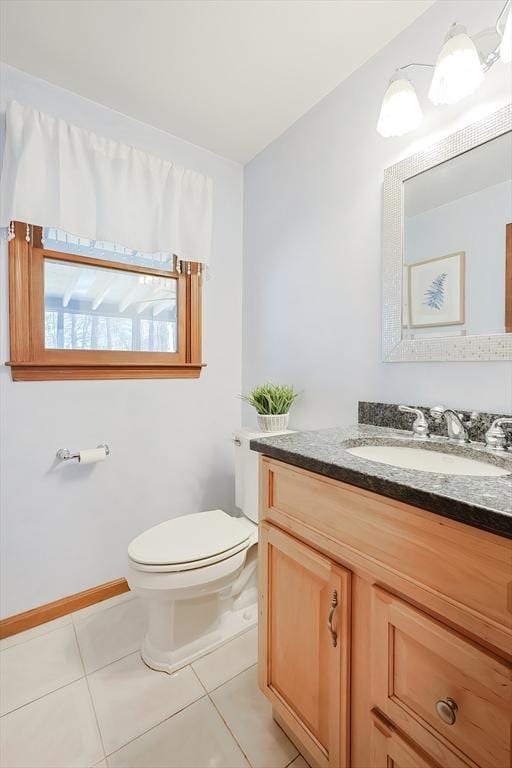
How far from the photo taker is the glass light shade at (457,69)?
98 cm

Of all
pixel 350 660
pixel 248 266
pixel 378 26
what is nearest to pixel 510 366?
pixel 350 660

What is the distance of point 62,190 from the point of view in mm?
1480

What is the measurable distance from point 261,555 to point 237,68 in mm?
1852

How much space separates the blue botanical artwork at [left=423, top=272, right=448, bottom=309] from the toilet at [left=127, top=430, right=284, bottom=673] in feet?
3.12

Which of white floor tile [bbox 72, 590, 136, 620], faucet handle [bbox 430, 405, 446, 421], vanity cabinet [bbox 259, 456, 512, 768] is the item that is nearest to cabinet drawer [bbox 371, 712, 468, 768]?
vanity cabinet [bbox 259, 456, 512, 768]

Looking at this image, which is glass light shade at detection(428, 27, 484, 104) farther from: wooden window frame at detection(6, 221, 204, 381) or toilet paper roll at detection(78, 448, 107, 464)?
toilet paper roll at detection(78, 448, 107, 464)

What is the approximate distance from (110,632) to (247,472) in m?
0.88

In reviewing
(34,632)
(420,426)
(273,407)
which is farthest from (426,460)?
(34,632)

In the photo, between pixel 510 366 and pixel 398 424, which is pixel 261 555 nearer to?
pixel 398 424

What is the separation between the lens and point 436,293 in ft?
3.91

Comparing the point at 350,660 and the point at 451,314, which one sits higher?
the point at 451,314

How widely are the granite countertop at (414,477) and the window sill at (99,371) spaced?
985 mm

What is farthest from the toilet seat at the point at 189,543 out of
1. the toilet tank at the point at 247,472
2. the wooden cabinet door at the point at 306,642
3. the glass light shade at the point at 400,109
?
the glass light shade at the point at 400,109

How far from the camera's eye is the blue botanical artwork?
1174 millimetres
